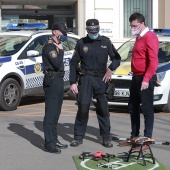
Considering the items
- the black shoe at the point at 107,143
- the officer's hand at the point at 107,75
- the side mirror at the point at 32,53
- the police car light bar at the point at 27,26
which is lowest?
the black shoe at the point at 107,143

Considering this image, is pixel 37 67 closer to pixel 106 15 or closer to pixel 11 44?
pixel 11 44

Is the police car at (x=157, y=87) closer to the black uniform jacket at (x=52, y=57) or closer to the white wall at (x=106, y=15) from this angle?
the black uniform jacket at (x=52, y=57)

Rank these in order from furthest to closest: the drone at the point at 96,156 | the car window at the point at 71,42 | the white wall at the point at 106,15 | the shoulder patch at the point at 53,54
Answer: the white wall at the point at 106,15
the car window at the point at 71,42
the shoulder patch at the point at 53,54
the drone at the point at 96,156

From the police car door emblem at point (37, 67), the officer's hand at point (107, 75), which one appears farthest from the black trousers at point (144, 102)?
the police car door emblem at point (37, 67)

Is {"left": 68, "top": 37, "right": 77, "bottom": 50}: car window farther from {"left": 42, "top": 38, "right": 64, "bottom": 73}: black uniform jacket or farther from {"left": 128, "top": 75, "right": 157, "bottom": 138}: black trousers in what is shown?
{"left": 42, "top": 38, "right": 64, "bottom": 73}: black uniform jacket

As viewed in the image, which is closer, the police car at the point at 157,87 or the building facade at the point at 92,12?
the police car at the point at 157,87

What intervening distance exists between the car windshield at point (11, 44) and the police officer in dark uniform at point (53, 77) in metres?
4.43

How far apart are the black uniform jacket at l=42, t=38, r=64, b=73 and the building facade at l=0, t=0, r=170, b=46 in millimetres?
11270

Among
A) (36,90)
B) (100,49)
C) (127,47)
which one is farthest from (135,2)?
(100,49)

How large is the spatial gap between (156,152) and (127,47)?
5332mm

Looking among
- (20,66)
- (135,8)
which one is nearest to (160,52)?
(20,66)

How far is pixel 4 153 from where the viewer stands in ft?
25.2

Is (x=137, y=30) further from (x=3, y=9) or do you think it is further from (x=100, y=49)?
(x=3, y=9)

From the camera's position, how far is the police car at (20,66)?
11508 mm
